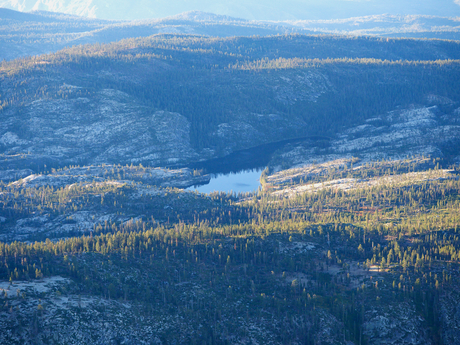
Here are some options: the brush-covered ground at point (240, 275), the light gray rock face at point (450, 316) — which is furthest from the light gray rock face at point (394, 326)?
the light gray rock face at point (450, 316)

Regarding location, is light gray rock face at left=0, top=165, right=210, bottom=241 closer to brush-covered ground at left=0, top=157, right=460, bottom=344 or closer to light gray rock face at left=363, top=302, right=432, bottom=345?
brush-covered ground at left=0, top=157, right=460, bottom=344

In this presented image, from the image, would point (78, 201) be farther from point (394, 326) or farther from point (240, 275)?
point (394, 326)

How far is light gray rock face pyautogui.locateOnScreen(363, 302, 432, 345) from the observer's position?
298 ft

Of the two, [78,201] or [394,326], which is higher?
[394,326]

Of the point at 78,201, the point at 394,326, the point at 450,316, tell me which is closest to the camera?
the point at 394,326

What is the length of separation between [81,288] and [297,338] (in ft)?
130

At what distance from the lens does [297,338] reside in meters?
90.9

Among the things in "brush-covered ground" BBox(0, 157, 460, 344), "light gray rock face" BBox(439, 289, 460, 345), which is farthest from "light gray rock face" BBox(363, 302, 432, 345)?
"light gray rock face" BBox(439, 289, 460, 345)

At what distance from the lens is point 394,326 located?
303ft

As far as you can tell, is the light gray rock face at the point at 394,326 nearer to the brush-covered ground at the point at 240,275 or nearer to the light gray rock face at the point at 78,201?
the brush-covered ground at the point at 240,275

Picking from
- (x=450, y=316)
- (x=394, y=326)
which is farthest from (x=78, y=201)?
(x=450, y=316)

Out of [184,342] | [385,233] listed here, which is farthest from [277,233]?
[184,342]

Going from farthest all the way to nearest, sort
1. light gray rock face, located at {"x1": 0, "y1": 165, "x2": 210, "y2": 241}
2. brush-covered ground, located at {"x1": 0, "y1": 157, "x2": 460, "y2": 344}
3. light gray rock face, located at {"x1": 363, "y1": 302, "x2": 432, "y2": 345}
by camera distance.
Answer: light gray rock face, located at {"x1": 0, "y1": 165, "x2": 210, "y2": 241} < light gray rock face, located at {"x1": 363, "y1": 302, "x2": 432, "y2": 345} < brush-covered ground, located at {"x1": 0, "y1": 157, "x2": 460, "y2": 344}

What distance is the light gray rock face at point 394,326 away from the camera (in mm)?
90875
